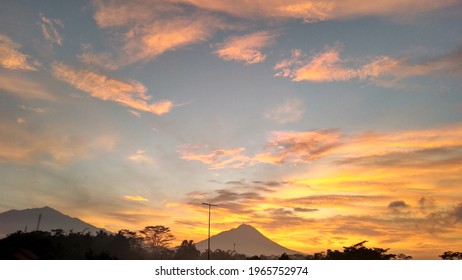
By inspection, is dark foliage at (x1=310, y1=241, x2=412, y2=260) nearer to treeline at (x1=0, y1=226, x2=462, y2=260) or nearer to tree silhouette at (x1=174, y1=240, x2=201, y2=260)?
treeline at (x1=0, y1=226, x2=462, y2=260)

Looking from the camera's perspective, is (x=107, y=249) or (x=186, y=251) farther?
(x=186, y=251)

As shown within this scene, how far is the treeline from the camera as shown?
70.1m

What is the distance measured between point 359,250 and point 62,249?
58.2 m

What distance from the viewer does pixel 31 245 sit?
72500 mm

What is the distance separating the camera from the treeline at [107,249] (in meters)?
70.1

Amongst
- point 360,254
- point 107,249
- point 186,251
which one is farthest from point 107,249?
point 360,254

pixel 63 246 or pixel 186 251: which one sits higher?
pixel 186 251

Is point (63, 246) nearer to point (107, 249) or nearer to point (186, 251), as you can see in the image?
point (107, 249)

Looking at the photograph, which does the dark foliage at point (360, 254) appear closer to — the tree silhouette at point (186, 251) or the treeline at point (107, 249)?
the treeline at point (107, 249)

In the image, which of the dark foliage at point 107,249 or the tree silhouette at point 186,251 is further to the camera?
the tree silhouette at point 186,251

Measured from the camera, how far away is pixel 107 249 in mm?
108750

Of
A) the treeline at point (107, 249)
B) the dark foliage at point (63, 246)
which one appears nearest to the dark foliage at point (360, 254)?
the treeline at point (107, 249)
